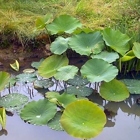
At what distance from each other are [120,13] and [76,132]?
7.96 ft

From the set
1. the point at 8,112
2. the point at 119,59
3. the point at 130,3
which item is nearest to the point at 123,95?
the point at 119,59

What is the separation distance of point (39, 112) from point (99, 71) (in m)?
0.68

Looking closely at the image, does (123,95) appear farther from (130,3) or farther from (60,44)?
(130,3)

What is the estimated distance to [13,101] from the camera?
10.8 ft

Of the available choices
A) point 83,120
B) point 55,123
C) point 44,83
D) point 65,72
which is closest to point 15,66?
point 44,83

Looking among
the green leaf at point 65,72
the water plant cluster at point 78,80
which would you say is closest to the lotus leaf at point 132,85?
the water plant cluster at point 78,80

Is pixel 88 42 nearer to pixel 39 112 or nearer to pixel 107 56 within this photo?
pixel 107 56

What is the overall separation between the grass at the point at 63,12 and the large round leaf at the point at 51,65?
655 millimetres

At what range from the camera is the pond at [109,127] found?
115 inches

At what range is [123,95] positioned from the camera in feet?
10.7

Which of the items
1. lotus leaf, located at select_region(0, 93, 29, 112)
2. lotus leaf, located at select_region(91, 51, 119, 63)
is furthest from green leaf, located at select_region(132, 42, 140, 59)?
lotus leaf, located at select_region(0, 93, 29, 112)

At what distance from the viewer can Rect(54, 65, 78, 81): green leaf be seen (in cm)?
325

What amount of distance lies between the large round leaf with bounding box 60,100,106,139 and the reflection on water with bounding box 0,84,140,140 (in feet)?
0.90

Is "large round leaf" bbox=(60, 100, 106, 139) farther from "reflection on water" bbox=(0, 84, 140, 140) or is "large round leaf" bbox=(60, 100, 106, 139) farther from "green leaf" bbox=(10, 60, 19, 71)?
"green leaf" bbox=(10, 60, 19, 71)
